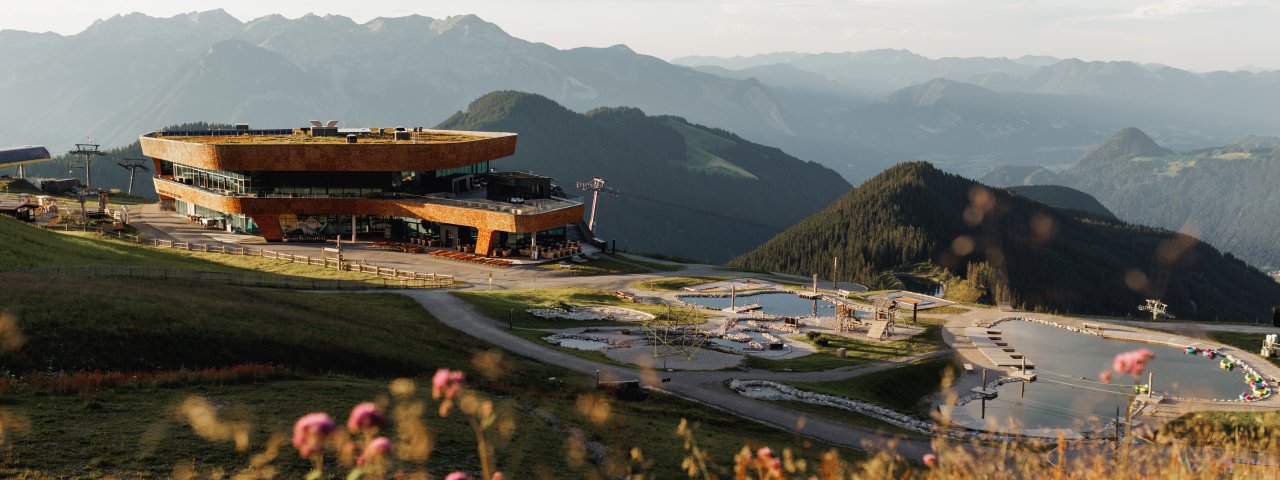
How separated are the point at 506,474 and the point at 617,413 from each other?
1382 centimetres

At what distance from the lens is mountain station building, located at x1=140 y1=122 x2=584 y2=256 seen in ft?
Answer: 333

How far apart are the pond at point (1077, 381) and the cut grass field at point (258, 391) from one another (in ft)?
68.4

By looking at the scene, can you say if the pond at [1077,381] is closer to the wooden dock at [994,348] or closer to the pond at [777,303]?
the wooden dock at [994,348]

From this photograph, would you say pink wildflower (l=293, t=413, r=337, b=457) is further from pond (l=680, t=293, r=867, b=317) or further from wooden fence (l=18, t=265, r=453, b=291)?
pond (l=680, t=293, r=867, b=317)

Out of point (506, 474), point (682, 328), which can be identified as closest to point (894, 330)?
point (682, 328)

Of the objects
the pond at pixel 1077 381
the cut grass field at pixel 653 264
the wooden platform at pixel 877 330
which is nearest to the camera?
the pond at pixel 1077 381

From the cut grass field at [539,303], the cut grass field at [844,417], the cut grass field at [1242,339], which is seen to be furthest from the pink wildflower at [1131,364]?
the cut grass field at [1242,339]

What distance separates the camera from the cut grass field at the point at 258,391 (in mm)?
23188

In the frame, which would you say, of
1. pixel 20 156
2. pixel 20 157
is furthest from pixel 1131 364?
pixel 20 156

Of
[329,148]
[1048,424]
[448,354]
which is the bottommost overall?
[1048,424]

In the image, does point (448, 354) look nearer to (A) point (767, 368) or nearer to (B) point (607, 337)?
(B) point (607, 337)

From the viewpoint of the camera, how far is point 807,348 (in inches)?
2569

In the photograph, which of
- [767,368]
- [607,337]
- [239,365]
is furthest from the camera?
[607,337]

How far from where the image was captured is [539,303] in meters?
72.4
